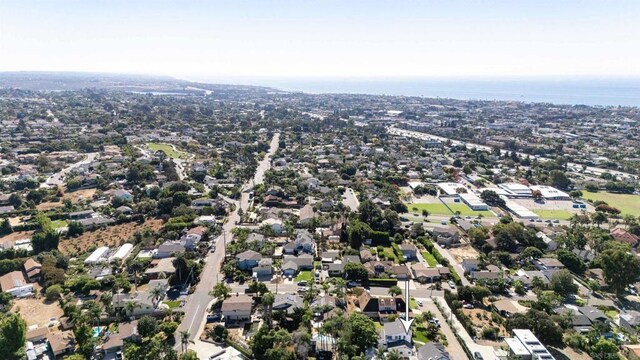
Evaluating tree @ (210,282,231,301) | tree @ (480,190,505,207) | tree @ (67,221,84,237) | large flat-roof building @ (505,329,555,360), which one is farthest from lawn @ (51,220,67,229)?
tree @ (480,190,505,207)

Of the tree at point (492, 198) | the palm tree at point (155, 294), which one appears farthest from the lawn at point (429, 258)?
the palm tree at point (155, 294)

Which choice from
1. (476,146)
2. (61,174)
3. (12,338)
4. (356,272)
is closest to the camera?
(12,338)

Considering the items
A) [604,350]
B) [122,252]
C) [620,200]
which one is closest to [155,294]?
[122,252]

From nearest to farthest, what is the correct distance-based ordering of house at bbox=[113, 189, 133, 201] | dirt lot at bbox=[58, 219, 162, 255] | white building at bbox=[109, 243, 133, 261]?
1. white building at bbox=[109, 243, 133, 261]
2. dirt lot at bbox=[58, 219, 162, 255]
3. house at bbox=[113, 189, 133, 201]

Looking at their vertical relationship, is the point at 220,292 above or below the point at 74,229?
above

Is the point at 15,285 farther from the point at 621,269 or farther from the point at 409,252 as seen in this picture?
the point at 621,269

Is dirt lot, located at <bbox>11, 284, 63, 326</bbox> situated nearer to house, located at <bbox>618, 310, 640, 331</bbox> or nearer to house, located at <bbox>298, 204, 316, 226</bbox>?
house, located at <bbox>298, 204, 316, 226</bbox>

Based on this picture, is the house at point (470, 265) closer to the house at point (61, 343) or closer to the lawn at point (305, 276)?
the lawn at point (305, 276)
